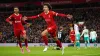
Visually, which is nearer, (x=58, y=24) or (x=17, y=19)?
(x=17, y=19)

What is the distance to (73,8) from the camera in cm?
5366

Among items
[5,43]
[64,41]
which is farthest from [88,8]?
[5,43]

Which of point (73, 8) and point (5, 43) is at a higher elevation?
point (73, 8)

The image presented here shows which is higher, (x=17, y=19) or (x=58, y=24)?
(x=17, y=19)

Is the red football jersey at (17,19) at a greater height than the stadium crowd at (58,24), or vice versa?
the red football jersey at (17,19)

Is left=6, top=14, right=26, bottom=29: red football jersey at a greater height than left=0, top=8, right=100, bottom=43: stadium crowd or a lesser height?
greater

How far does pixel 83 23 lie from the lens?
4794 cm

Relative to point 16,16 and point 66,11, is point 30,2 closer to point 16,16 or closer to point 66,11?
point 66,11

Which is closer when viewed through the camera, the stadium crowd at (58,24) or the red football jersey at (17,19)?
the red football jersey at (17,19)

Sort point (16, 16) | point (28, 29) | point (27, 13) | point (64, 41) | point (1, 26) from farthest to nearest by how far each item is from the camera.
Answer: point (27, 13) < point (1, 26) < point (28, 29) < point (64, 41) < point (16, 16)

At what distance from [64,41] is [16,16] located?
22337 millimetres

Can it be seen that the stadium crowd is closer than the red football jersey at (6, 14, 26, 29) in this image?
No

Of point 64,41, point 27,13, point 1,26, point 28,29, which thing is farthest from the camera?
point 27,13

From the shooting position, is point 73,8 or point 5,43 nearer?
point 5,43
